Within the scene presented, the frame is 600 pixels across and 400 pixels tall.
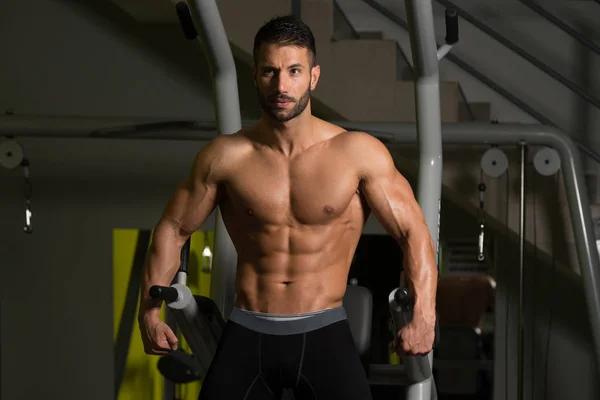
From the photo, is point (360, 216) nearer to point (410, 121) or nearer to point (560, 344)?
point (410, 121)

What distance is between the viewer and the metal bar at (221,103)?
2.14 metres

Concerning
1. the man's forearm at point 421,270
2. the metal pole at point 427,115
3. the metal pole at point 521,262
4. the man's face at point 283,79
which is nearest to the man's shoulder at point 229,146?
the man's face at point 283,79

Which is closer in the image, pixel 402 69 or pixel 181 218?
pixel 181 218

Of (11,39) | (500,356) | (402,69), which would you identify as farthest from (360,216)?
(11,39)

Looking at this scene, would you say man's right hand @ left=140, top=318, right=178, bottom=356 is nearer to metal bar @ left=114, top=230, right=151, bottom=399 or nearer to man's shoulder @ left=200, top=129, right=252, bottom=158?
man's shoulder @ left=200, top=129, right=252, bottom=158

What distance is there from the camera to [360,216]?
5.83 ft

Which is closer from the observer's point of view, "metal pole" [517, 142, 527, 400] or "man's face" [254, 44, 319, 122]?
"man's face" [254, 44, 319, 122]

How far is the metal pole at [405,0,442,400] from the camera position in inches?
84.9

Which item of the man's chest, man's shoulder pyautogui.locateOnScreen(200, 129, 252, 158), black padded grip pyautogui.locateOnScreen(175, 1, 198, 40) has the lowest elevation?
the man's chest

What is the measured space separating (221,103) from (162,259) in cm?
70

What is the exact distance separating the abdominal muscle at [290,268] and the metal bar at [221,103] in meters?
0.38

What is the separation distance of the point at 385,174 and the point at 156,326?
1.76ft

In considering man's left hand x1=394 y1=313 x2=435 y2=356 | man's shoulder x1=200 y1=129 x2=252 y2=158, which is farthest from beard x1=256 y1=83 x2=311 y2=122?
man's left hand x1=394 y1=313 x2=435 y2=356

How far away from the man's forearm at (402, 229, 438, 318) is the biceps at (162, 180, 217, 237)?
0.40m
